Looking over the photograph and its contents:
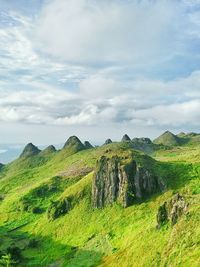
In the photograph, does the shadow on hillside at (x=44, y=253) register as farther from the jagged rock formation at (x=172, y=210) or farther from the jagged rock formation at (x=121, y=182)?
the jagged rock formation at (x=121, y=182)

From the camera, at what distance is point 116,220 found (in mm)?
100750

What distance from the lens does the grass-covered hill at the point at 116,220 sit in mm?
71250

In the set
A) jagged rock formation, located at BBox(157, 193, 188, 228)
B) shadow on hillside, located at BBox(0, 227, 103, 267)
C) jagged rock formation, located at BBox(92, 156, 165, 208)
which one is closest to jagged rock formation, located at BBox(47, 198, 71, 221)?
shadow on hillside, located at BBox(0, 227, 103, 267)

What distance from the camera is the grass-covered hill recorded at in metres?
71.2

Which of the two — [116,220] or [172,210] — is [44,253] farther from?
[172,210]

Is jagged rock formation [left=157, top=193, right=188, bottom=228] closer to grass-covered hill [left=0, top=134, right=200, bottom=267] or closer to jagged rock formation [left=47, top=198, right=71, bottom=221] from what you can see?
grass-covered hill [left=0, top=134, right=200, bottom=267]

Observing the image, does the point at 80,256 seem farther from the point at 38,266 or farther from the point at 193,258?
the point at 193,258

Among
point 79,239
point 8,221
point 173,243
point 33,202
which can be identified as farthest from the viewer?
point 33,202

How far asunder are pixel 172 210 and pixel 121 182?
118 ft

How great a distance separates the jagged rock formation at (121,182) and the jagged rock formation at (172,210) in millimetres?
26064

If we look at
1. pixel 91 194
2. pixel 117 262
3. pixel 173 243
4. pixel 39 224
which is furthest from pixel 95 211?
pixel 173 243

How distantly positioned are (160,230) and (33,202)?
73.5 meters

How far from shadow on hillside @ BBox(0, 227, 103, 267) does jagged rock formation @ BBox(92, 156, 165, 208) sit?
17117 mm

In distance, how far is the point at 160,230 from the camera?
77.2m
